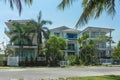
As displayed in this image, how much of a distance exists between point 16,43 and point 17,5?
5012 cm

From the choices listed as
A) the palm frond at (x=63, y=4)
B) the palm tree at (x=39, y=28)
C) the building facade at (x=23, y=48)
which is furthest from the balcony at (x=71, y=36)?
the palm frond at (x=63, y=4)

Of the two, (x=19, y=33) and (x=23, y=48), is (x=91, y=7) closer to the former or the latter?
(x=19, y=33)

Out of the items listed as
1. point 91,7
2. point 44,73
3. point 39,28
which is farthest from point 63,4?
point 39,28

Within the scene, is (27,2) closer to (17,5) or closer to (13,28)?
(17,5)

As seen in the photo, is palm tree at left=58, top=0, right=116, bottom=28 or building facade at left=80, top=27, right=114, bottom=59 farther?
building facade at left=80, top=27, right=114, bottom=59

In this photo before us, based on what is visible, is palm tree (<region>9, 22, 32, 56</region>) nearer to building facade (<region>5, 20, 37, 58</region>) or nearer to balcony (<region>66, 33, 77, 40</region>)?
building facade (<region>5, 20, 37, 58</region>)

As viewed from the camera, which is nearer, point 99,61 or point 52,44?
point 52,44

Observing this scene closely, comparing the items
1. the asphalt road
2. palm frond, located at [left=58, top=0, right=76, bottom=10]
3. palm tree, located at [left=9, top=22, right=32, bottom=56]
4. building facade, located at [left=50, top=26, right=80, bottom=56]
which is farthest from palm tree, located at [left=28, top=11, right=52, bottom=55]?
palm frond, located at [left=58, top=0, right=76, bottom=10]

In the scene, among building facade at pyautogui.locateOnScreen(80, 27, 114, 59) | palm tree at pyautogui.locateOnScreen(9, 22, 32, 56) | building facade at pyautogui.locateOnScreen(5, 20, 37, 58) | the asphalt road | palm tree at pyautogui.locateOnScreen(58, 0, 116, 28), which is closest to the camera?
palm tree at pyautogui.locateOnScreen(58, 0, 116, 28)

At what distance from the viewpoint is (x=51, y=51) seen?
189ft

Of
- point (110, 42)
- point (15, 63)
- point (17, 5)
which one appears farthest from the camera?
point (110, 42)

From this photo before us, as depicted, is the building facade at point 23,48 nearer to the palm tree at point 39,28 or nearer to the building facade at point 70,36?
the palm tree at point 39,28

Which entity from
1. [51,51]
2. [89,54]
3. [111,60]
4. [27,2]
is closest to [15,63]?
[51,51]

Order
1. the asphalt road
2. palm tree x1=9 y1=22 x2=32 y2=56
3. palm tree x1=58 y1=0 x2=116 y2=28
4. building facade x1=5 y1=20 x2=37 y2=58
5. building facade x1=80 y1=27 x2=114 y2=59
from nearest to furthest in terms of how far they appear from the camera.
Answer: palm tree x1=58 y1=0 x2=116 y2=28 < the asphalt road < palm tree x1=9 y1=22 x2=32 y2=56 < building facade x1=5 y1=20 x2=37 y2=58 < building facade x1=80 y1=27 x2=114 y2=59
